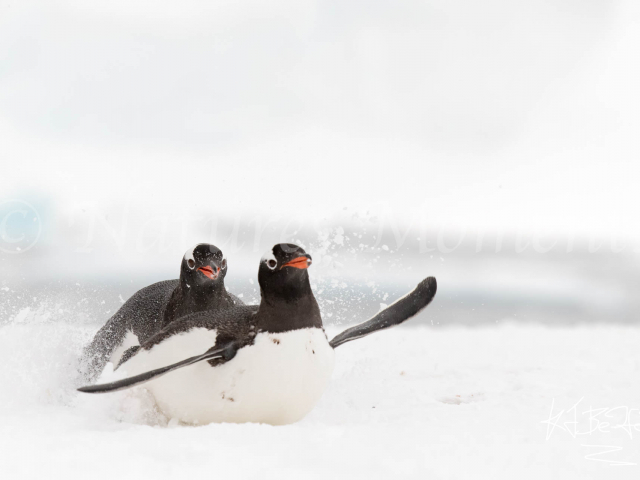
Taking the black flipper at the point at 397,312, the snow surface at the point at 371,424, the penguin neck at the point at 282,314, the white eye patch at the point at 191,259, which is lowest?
the snow surface at the point at 371,424

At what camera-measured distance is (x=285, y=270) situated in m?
2.54

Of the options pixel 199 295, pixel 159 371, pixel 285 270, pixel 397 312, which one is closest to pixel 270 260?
pixel 285 270

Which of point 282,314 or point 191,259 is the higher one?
point 191,259

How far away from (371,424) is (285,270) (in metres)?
0.80

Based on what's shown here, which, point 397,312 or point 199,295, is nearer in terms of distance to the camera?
point 397,312

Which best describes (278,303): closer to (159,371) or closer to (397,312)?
(159,371)

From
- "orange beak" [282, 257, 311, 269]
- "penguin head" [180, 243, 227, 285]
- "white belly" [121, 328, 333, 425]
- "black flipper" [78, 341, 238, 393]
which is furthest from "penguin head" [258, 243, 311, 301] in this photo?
"penguin head" [180, 243, 227, 285]

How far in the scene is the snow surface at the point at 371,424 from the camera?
193 centimetres

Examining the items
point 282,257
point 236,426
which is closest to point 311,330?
point 282,257

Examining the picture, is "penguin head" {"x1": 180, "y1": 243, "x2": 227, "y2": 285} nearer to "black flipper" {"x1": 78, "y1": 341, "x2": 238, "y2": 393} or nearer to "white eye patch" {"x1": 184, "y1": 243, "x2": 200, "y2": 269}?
"white eye patch" {"x1": 184, "y1": 243, "x2": 200, "y2": 269}

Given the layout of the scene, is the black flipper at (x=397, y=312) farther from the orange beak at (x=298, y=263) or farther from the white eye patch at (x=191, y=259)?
the white eye patch at (x=191, y=259)

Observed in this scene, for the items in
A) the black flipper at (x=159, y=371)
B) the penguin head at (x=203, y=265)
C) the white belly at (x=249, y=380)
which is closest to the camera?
the black flipper at (x=159, y=371)

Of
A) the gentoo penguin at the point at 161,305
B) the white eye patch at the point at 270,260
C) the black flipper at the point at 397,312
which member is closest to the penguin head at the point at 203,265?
the gentoo penguin at the point at 161,305

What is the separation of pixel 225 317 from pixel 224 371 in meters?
0.27
